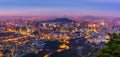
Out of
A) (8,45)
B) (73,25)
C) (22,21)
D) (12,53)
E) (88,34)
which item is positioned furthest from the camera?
(22,21)

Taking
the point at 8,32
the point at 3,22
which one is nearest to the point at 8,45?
the point at 8,32

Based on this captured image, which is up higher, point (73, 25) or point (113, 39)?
point (113, 39)

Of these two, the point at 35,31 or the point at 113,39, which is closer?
the point at 113,39

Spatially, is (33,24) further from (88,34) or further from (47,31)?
(88,34)

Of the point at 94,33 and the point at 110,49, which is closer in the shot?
the point at 110,49

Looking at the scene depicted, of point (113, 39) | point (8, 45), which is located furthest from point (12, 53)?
point (113, 39)

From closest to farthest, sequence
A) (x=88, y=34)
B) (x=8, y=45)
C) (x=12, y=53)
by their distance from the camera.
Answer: (x=12, y=53), (x=8, y=45), (x=88, y=34)

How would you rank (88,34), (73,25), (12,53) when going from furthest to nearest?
(73,25), (88,34), (12,53)

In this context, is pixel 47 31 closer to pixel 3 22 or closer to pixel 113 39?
pixel 3 22

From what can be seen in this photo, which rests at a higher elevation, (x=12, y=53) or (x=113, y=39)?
(x=113, y=39)
